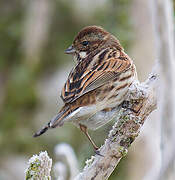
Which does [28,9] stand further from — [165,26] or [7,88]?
[165,26]

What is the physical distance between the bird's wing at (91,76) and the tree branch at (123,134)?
52cm

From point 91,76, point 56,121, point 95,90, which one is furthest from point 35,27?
point 56,121

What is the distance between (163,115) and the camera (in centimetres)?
154

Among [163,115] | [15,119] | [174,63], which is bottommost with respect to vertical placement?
[163,115]

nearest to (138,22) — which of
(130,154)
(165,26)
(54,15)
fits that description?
(130,154)

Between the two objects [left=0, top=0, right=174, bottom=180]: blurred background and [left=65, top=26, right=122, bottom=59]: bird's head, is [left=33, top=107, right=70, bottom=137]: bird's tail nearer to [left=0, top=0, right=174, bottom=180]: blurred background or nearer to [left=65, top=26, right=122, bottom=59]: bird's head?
[left=65, top=26, right=122, bottom=59]: bird's head

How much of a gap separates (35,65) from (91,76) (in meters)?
4.39

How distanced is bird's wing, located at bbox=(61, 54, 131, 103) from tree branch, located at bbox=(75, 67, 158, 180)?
520mm

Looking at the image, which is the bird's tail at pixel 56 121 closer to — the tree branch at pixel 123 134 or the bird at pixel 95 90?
the bird at pixel 95 90

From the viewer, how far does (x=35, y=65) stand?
757cm

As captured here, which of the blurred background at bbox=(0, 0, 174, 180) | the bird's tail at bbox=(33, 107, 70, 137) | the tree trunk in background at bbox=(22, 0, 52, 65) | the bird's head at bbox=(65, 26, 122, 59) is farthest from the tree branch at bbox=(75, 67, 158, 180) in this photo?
the tree trunk in background at bbox=(22, 0, 52, 65)

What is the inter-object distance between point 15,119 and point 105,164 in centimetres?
487

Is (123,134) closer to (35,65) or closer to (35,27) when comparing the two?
(35,27)

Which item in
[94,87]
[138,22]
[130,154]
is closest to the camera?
[94,87]
